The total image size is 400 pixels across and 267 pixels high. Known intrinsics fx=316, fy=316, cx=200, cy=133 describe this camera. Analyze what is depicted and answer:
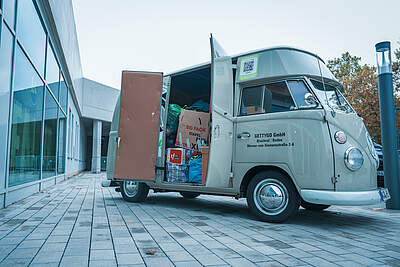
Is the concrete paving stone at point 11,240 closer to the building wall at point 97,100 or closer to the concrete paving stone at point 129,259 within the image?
the concrete paving stone at point 129,259

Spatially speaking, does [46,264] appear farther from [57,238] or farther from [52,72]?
[52,72]

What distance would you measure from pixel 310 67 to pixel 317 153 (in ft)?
4.80

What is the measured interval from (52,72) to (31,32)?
3250 millimetres

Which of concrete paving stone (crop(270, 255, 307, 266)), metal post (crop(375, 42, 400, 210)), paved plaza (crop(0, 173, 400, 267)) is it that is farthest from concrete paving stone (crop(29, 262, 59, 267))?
metal post (crop(375, 42, 400, 210))

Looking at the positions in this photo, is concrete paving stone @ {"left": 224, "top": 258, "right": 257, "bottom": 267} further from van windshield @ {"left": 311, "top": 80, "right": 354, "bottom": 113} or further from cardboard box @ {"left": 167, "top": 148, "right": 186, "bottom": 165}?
cardboard box @ {"left": 167, "top": 148, "right": 186, "bottom": 165}

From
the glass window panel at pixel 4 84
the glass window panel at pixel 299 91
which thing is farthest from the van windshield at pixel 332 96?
the glass window panel at pixel 4 84

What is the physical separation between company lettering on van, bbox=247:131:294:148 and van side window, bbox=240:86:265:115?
44 centimetres

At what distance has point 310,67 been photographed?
5.09 metres

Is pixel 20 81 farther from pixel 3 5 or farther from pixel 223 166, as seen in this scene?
pixel 223 166

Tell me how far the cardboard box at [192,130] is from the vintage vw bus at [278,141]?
1.63ft

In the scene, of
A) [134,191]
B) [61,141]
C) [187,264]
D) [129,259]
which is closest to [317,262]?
[187,264]

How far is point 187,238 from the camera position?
12.6 ft

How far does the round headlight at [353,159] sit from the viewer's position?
4465mm

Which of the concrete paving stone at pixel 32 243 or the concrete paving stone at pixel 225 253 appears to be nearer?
the concrete paving stone at pixel 225 253
